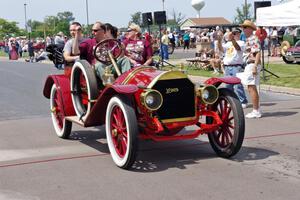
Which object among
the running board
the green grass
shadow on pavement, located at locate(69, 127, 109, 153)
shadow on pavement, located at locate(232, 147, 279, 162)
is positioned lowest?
shadow on pavement, located at locate(232, 147, 279, 162)

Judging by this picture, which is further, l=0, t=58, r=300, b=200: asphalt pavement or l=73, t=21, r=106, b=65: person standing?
l=73, t=21, r=106, b=65: person standing

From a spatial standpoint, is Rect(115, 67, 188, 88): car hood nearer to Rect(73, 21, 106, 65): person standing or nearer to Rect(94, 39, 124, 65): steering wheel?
Rect(94, 39, 124, 65): steering wheel

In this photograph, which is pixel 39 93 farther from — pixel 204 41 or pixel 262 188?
pixel 204 41

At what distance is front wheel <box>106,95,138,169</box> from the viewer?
573 centimetres

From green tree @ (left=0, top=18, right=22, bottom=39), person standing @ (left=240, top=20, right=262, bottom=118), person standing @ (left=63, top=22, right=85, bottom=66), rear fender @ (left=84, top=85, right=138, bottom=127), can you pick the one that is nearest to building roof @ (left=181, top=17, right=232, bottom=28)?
green tree @ (left=0, top=18, right=22, bottom=39)

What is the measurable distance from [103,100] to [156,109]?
856 millimetres

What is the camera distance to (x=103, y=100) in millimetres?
6480

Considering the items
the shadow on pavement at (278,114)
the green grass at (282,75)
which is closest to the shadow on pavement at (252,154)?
the shadow on pavement at (278,114)

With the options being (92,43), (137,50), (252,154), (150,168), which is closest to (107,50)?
(92,43)

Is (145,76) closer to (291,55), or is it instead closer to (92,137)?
(92,137)

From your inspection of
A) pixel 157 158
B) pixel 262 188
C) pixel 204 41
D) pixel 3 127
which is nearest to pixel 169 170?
pixel 157 158

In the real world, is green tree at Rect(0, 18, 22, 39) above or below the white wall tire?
above

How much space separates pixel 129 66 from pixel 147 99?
1.26 meters

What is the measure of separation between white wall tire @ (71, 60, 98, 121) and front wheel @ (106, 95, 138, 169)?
64 centimetres
